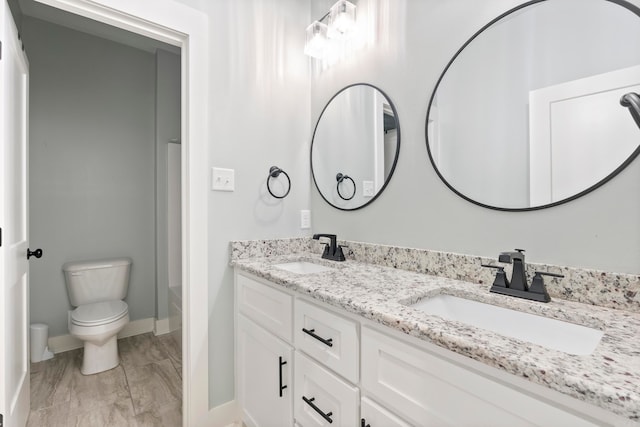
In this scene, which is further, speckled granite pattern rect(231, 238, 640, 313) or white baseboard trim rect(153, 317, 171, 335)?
white baseboard trim rect(153, 317, 171, 335)

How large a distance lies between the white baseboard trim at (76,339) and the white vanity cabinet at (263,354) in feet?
5.47

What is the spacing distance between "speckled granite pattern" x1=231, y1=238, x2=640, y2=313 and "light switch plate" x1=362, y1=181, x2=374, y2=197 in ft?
0.84

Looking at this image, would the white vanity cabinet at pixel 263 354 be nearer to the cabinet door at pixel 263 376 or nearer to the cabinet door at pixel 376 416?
the cabinet door at pixel 263 376

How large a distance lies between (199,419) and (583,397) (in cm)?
160

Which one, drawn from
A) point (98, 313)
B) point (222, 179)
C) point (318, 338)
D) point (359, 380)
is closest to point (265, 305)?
point (318, 338)

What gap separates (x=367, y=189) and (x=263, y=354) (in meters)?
0.92

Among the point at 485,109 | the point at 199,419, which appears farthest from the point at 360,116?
the point at 199,419

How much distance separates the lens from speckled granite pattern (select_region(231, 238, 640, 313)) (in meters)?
0.82

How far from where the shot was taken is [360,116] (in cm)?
160

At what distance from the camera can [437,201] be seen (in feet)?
4.11

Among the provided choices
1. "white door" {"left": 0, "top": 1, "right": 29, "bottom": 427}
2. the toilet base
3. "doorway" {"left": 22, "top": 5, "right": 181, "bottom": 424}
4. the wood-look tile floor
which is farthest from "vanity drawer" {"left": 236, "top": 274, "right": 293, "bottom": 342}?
the toilet base

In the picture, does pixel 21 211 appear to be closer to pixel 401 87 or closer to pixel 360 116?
pixel 360 116

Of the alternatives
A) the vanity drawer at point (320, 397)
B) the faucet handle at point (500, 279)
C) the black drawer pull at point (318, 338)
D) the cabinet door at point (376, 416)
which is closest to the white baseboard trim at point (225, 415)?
the vanity drawer at point (320, 397)

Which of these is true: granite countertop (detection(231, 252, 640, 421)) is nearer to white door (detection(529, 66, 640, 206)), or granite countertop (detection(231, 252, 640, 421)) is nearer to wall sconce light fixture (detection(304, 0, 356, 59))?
white door (detection(529, 66, 640, 206))
